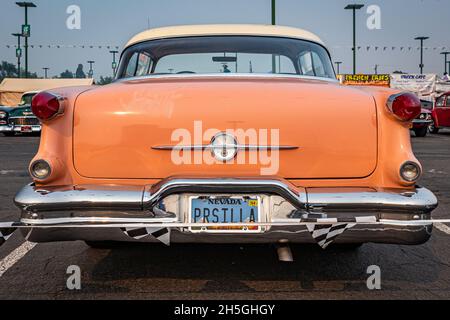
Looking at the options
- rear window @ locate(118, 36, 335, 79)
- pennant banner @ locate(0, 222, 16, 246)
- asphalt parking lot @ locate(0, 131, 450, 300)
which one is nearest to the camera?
pennant banner @ locate(0, 222, 16, 246)

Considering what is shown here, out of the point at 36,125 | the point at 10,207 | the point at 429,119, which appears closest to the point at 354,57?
the point at 429,119

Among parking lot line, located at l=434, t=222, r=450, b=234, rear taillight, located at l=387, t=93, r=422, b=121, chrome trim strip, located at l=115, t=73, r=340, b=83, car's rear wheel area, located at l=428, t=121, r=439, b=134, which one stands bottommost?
parking lot line, located at l=434, t=222, r=450, b=234

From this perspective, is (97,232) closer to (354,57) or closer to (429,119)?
(429,119)

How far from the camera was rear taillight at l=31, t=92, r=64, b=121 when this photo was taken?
2.94 meters

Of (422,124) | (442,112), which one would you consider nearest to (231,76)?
(422,124)

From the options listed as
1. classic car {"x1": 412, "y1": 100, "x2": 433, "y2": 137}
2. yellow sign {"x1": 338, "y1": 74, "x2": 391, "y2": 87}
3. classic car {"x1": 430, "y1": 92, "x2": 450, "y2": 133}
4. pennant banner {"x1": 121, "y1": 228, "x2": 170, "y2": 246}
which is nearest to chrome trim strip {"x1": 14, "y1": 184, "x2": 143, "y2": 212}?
pennant banner {"x1": 121, "y1": 228, "x2": 170, "y2": 246}

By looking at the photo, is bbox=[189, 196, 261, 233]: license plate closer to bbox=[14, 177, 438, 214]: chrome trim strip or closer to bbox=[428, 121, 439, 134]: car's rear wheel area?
bbox=[14, 177, 438, 214]: chrome trim strip

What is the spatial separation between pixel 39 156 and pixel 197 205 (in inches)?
38.1

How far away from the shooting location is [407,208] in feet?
8.89

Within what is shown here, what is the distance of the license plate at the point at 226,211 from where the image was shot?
266 cm

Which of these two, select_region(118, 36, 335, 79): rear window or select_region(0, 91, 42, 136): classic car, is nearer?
select_region(118, 36, 335, 79): rear window

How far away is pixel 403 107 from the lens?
115 inches

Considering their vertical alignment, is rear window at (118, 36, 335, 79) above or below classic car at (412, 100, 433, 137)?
below

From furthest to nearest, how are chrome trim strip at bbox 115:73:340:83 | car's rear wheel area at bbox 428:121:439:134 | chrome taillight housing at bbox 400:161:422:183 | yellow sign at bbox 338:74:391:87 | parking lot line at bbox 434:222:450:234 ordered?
yellow sign at bbox 338:74:391:87 < car's rear wheel area at bbox 428:121:439:134 < parking lot line at bbox 434:222:450:234 < chrome trim strip at bbox 115:73:340:83 < chrome taillight housing at bbox 400:161:422:183
